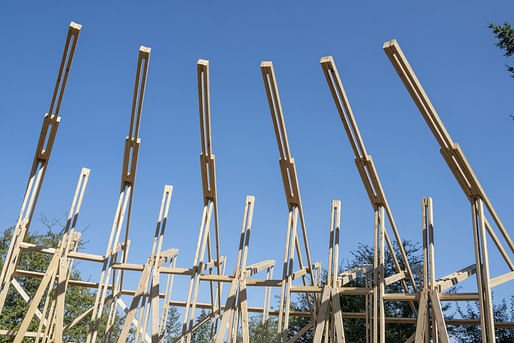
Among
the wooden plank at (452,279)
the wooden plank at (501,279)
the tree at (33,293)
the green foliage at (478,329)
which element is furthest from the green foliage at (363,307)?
the tree at (33,293)

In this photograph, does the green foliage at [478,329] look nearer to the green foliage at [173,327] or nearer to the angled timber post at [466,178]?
the angled timber post at [466,178]

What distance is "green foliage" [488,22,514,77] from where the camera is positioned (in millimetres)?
13450

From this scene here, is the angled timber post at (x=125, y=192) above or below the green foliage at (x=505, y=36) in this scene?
below

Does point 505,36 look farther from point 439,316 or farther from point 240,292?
point 240,292

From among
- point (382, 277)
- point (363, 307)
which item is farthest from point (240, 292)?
point (363, 307)

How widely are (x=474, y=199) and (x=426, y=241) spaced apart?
970mm

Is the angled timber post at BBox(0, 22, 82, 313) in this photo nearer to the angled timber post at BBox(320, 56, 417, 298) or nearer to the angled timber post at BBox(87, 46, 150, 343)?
the angled timber post at BBox(87, 46, 150, 343)

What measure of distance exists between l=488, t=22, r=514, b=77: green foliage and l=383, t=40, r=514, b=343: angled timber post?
24.9 feet

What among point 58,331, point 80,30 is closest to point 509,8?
point 80,30

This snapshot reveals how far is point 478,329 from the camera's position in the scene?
51.4ft

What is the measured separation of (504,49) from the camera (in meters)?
14.0

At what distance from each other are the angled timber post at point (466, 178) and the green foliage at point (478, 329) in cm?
822

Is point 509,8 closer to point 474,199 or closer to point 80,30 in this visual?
point 474,199

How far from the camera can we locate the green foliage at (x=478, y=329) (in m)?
14.8
